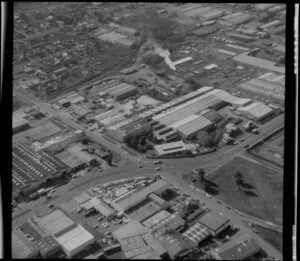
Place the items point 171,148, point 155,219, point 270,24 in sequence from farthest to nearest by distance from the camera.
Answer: point 270,24 → point 171,148 → point 155,219

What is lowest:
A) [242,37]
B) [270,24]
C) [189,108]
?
[189,108]

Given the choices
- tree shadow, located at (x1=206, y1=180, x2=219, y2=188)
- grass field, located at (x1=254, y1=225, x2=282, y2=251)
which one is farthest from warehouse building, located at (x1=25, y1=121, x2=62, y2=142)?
grass field, located at (x1=254, y1=225, x2=282, y2=251)

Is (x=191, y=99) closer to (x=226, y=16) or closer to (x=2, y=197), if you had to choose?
(x=2, y=197)

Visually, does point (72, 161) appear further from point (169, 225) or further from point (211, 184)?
point (211, 184)

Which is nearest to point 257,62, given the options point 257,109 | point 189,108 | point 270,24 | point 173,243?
point 257,109

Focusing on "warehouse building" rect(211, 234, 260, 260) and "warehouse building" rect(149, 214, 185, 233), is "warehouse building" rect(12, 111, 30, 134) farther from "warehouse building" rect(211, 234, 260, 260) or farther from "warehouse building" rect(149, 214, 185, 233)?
"warehouse building" rect(211, 234, 260, 260)

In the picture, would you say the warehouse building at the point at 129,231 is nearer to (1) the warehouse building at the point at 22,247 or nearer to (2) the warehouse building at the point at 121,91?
(1) the warehouse building at the point at 22,247
